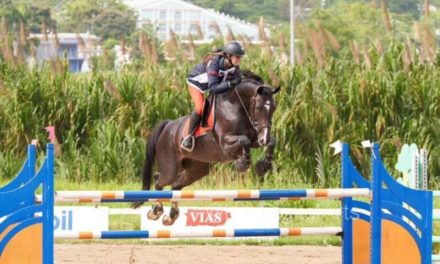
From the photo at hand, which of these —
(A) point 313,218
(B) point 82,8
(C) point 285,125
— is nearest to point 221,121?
(A) point 313,218

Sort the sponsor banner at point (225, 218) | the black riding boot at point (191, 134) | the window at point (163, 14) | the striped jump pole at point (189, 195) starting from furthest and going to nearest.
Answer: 1. the window at point (163, 14)
2. the sponsor banner at point (225, 218)
3. the black riding boot at point (191, 134)
4. the striped jump pole at point (189, 195)

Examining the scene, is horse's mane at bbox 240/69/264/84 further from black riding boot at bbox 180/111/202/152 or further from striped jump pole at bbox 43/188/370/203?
striped jump pole at bbox 43/188/370/203

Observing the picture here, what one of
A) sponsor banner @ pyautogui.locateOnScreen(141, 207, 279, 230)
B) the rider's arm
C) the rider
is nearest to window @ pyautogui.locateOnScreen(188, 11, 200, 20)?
sponsor banner @ pyautogui.locateOnScreen(141, 207, 279, 230)

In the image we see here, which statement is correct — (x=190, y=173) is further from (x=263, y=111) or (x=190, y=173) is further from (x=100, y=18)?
(x=100, y=18)

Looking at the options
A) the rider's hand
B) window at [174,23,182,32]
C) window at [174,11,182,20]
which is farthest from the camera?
window at [174,23,182,32]

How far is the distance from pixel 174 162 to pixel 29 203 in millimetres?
3584

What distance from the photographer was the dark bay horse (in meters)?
9.90

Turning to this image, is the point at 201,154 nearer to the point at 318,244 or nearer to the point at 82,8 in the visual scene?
the point at 318,244

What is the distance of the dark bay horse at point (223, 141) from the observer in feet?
32.5

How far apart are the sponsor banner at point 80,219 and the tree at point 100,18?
5645 cm

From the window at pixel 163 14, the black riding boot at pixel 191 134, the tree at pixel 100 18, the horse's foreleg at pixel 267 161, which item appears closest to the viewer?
the horse's foreleg at pixel 267 161

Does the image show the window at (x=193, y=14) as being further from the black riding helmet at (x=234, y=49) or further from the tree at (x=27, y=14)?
the black riding helmet at (x=234, y=49)

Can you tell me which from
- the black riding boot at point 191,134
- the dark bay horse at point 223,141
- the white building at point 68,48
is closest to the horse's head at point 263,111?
the dark bay horse at point 223,141

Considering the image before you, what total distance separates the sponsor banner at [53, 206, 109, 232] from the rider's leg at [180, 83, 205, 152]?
1.29m
